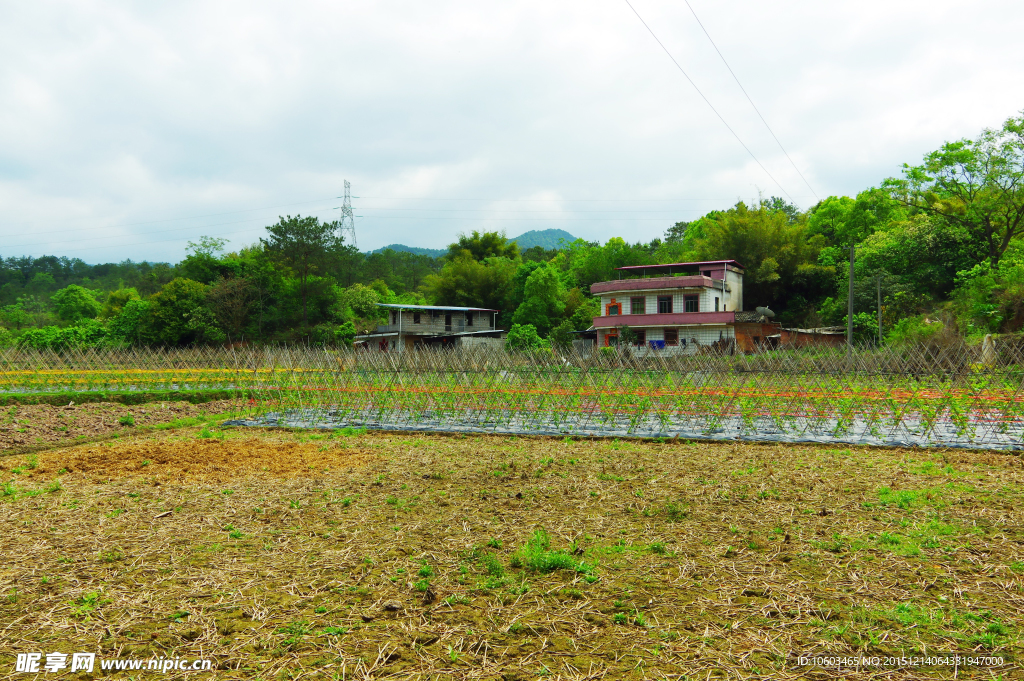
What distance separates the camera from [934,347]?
62.7ft

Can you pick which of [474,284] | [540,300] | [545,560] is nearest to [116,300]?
[474,284]

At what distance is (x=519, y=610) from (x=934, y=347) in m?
20.2

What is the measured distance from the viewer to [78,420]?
40.0ft

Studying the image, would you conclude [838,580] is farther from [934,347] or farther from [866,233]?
[866,233]

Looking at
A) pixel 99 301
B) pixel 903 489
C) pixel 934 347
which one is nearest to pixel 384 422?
pixel 903 489

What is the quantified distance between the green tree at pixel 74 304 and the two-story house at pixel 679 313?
39106 millimetres

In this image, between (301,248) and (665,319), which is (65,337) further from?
(665,319)

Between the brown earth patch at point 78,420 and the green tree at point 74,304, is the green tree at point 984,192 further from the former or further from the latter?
the green tree at point 74,304

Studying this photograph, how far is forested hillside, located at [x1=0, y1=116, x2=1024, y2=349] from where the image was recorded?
2906 centimetres

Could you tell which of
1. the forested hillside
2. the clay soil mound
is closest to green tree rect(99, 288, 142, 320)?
the forested hillside

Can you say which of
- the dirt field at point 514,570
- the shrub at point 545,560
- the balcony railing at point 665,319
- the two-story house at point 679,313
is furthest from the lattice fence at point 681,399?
the two-story house at point 679,313

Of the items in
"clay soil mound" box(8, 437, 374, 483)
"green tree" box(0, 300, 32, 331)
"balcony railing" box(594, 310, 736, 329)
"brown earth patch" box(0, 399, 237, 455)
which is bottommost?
"brown earth patch" box(0, 399, 237, 455)

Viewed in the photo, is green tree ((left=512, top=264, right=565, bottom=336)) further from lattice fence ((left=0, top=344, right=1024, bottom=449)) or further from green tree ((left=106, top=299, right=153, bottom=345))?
lattice fence ((left=0, top=344, right=1024, bottom=449))

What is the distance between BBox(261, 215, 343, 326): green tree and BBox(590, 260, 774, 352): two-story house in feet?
58.5
